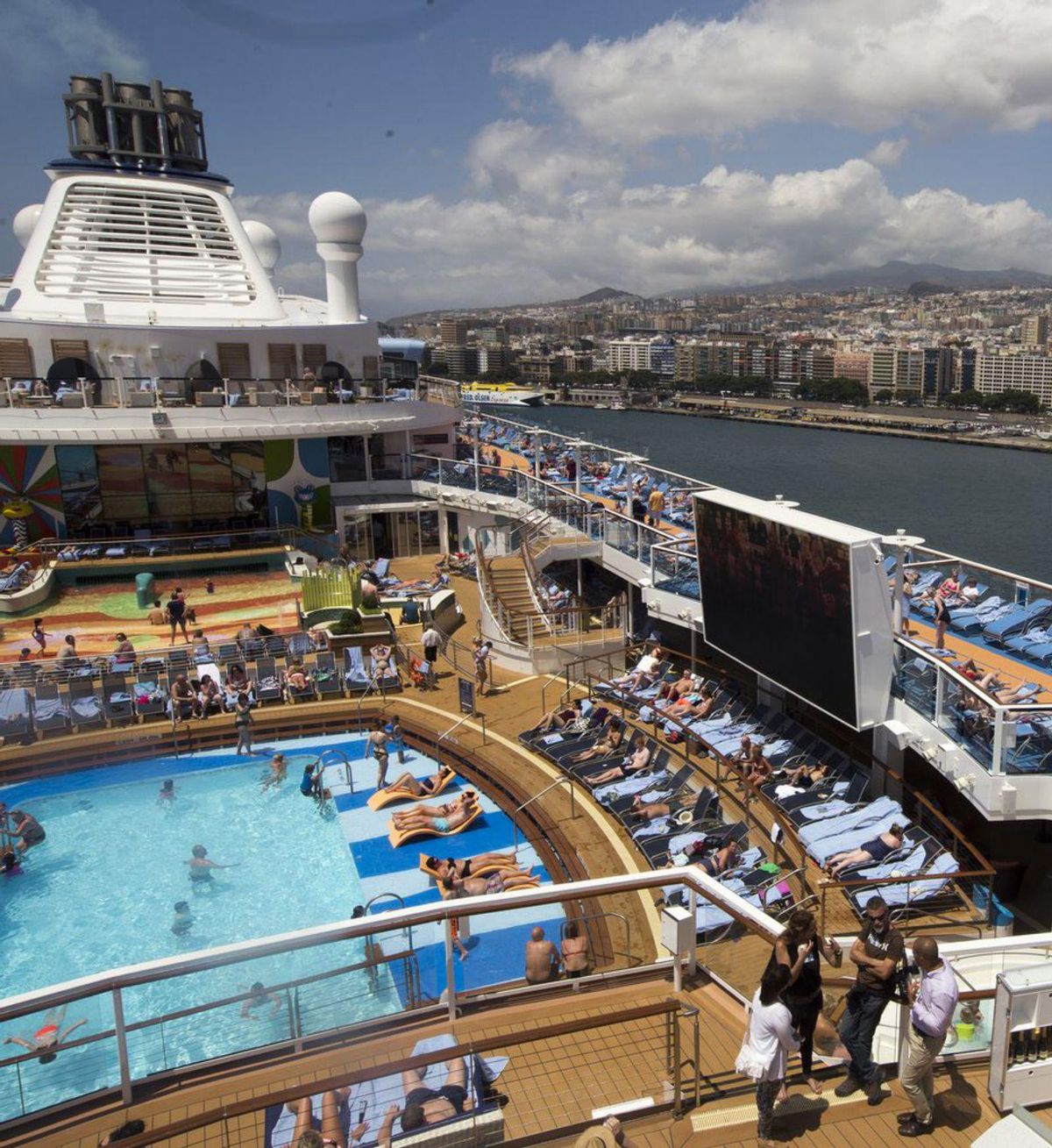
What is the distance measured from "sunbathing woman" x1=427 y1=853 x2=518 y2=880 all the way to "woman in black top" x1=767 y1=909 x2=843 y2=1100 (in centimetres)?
549

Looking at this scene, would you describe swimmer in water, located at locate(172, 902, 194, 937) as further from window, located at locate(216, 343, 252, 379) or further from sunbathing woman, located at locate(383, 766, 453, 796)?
window, located at locate(216, 343, 252, 379)

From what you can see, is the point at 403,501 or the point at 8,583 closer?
the point at 8,583

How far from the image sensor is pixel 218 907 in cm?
968

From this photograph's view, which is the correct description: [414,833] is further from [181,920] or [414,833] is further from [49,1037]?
[49,1037]

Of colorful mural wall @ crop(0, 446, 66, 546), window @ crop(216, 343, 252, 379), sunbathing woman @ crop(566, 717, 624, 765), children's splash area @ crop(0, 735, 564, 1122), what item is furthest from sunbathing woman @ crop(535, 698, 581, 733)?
window @ crop(216, 343, 252, 379)

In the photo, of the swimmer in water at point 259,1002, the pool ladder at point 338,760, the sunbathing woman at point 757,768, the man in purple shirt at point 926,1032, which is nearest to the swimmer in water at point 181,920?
the pool ladder at point 338,760

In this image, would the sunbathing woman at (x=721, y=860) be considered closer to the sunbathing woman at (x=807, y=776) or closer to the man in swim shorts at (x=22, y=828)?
the sunbathing woman at (x=807, y=776)

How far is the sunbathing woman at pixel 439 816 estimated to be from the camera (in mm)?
10914

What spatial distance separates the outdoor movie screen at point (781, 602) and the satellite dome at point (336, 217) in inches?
644

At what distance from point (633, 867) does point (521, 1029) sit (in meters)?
5.35

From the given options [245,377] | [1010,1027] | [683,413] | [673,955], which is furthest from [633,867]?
[683,413]

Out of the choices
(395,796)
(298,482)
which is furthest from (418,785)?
(298,482)

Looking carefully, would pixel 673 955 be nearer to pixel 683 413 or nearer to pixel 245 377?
pixel 245 377

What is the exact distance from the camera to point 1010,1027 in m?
3.91
